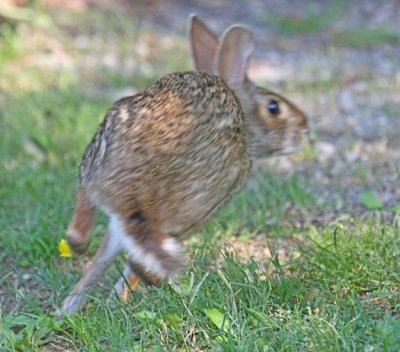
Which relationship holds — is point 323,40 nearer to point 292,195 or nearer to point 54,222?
point 292,195

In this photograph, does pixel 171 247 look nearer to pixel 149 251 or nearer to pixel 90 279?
pixel 149 251

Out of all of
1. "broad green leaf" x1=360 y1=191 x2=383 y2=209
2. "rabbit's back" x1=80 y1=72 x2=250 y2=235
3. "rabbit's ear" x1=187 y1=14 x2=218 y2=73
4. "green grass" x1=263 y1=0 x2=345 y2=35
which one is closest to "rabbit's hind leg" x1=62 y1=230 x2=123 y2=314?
"rabbit's back" x1=80 y1=72 x2=250 y2=235

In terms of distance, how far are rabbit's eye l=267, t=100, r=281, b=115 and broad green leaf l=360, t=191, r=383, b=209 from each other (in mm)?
571

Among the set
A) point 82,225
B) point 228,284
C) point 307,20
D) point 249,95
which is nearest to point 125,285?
point 82,225

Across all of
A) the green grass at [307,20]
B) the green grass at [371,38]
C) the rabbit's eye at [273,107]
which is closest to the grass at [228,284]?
the rabbit's eye at [273,107]

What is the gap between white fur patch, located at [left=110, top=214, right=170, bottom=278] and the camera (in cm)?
319

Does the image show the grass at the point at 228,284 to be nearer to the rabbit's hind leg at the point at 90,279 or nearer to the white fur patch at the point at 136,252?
the rabbit's hind leg at the point at 90,279

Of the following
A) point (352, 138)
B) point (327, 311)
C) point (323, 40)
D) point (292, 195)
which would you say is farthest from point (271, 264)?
point (323, 40)

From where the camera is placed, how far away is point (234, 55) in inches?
183

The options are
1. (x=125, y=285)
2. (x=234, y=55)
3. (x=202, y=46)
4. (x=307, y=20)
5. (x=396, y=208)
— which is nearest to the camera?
(x=125, y=285)

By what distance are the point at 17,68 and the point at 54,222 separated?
288 centimetres

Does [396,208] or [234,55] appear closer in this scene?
[396,208]

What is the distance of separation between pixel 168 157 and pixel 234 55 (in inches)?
55.0

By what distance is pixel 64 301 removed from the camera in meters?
3.70
